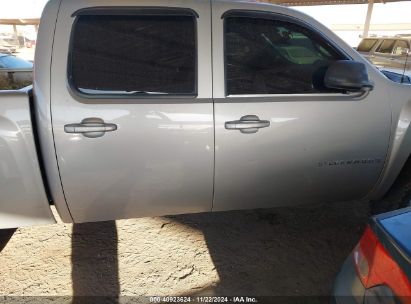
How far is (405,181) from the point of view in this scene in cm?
264

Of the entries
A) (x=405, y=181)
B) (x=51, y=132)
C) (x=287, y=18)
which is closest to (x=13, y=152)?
(x=51, y=132)

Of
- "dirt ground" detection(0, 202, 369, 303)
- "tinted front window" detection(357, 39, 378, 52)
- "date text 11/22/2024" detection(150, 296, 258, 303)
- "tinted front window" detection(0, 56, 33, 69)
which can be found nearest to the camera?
"date text 11/22/2024" detection(150, 296, 258, 303)

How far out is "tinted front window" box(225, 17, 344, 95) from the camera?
2.22 m

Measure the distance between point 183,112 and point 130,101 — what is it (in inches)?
13.0

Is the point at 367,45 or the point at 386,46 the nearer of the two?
the point at 386,46

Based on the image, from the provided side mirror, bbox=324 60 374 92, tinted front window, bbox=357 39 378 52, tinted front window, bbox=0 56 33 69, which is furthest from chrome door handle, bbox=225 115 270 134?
tinted front window, bbox=357 39 378 52

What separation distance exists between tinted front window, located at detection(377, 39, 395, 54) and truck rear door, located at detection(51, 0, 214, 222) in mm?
8508

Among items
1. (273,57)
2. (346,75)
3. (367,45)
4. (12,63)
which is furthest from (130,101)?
(367,45)

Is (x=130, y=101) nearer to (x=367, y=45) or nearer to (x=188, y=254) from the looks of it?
(x=188, y=254)

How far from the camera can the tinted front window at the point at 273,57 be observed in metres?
2.22

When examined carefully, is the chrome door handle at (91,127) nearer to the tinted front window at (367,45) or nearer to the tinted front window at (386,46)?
the tinted front window at (386,46)

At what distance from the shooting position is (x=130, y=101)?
6.76ft

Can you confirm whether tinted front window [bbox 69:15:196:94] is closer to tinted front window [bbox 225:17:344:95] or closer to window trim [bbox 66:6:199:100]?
window trim [bbox 66:6:199:100]

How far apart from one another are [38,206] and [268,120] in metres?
1.56
